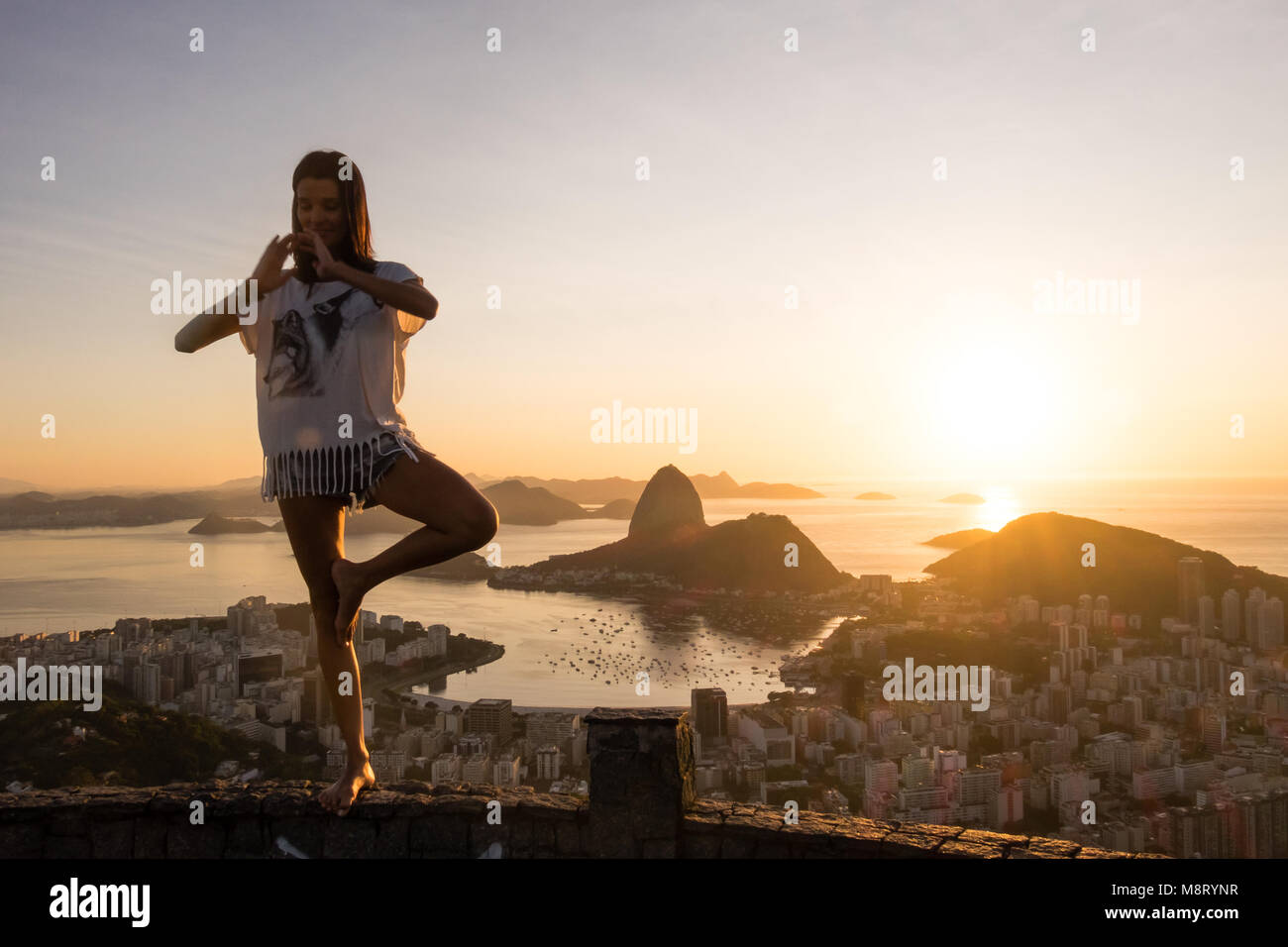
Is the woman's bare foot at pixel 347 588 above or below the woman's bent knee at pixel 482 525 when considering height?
below

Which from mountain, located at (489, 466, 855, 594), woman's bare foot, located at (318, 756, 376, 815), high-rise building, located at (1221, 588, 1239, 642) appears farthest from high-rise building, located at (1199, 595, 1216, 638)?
woman's bare foot, located at (318, 756, 376, 815)

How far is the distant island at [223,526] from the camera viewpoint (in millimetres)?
23469

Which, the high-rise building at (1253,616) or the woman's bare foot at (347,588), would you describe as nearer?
the woman's bare foot at (347,588)

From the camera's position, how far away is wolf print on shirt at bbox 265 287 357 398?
176 cm

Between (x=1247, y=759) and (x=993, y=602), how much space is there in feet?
35.5

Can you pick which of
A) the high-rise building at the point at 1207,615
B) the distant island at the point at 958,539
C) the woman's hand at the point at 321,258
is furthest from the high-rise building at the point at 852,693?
the distant island at the point at 958,539

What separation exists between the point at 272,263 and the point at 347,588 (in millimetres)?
779

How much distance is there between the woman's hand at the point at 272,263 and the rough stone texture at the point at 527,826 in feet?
4.43

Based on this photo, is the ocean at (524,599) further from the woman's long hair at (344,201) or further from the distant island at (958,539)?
the woman's long hair at (344,201)

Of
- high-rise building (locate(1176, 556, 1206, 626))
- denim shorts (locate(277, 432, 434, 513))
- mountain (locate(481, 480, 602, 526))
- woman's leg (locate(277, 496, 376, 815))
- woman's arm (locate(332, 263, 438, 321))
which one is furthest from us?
mountain (locate(481, 480, 602, 526))

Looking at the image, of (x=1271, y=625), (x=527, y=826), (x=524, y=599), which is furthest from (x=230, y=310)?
(x=524, y=599)

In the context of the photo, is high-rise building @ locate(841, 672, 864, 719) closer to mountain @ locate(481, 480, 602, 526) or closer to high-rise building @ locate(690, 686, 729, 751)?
high-rise building @ locate(690, 686, 729, 751)

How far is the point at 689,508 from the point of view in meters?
34.5
